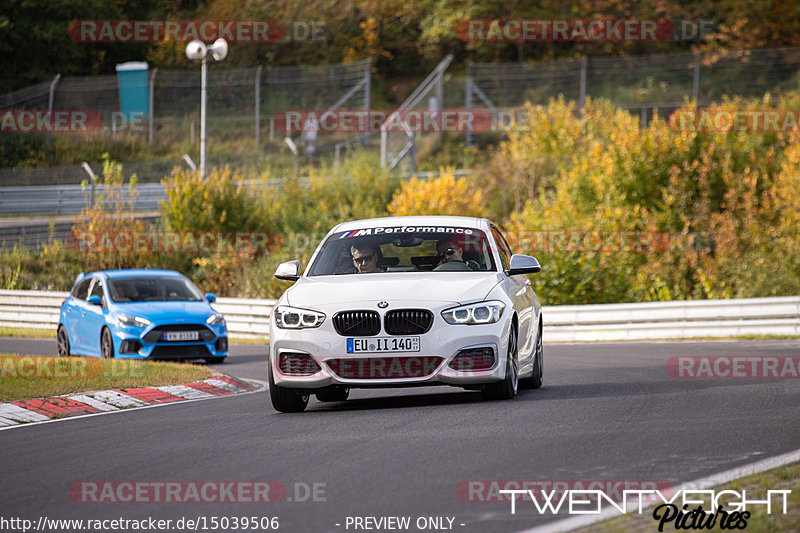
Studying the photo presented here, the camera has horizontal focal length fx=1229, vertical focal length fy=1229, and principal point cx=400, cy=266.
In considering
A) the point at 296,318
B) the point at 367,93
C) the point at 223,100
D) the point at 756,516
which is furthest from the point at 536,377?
the point at 223,100

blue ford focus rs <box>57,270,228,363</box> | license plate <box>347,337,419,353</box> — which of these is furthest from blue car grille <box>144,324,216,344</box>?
license plate <box>347,337,419,353</box>

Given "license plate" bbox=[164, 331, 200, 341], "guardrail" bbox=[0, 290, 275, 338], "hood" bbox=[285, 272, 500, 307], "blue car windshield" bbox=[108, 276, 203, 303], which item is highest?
"hood" bbox=[285, 272, 500, 307]

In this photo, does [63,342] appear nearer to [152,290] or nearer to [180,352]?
[152,290]

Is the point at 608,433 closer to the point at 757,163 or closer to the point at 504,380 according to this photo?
the point at 504,380

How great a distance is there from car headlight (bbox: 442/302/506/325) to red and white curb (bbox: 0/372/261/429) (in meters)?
3.73

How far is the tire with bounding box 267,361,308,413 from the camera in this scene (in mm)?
11148

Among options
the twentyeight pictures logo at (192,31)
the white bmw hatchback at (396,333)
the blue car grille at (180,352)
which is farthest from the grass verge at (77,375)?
the twentyeight pictures logo at (192,31)

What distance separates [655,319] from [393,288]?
50.3ft

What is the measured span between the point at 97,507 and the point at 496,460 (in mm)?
2548

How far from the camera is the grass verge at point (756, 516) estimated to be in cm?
594

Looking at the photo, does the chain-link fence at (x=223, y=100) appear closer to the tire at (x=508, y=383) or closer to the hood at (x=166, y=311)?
the hood at (x=166, y=311)

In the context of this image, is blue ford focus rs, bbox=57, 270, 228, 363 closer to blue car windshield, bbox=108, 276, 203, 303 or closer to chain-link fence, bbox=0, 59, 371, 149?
blue car windshield, bbox=108, 276, 203, 303

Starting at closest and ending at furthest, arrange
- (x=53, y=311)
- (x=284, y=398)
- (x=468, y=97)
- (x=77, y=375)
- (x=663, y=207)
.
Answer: (x=284, y=398)
(x=77, y=375)
(x=53, y=311)
(x=663, y=207)
(x=468, y=97)

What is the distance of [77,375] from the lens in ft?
47.8
